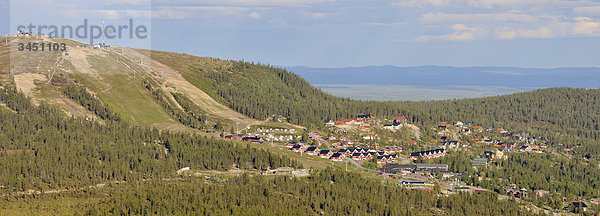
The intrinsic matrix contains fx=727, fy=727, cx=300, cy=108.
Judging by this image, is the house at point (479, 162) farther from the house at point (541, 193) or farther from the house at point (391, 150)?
the house at point (541, 193)

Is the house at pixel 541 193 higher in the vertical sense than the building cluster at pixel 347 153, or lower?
lower

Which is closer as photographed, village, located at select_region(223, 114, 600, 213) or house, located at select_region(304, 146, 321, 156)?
village, located at select_region(223, 114, 600, 213)

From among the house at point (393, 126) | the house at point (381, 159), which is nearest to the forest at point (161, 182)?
the house at point (381, 159)

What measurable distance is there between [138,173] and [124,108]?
55152 mm

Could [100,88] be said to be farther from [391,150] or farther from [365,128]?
Result: [391,150]

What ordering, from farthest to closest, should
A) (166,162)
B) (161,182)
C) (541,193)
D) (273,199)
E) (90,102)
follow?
(90,102), (541,193), (166,162), (161,182), (273,199)

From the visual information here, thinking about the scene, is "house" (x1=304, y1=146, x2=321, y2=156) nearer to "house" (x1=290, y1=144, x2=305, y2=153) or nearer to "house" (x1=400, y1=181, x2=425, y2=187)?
"house" (x1=290, y1=144, x2=305, y2=153)

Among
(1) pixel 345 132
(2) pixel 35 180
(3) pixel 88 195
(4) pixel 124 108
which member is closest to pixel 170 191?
(3) pixel 88 195

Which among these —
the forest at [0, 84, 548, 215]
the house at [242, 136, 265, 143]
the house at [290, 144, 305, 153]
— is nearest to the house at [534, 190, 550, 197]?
the forest at [0, 84, 548, 215]

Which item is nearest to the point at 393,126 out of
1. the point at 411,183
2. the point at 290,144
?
the point at 290,144

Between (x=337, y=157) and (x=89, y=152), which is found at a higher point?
(x=89, y=152)

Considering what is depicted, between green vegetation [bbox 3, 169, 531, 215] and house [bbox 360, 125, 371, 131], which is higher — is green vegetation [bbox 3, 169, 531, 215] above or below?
below

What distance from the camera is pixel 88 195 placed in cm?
10700

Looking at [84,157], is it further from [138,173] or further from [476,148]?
[476,148]
